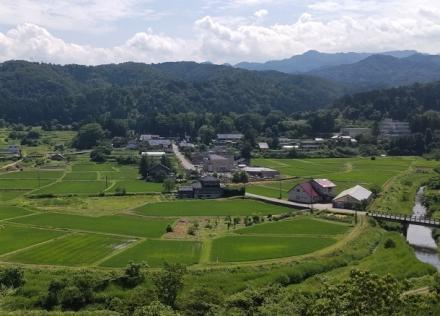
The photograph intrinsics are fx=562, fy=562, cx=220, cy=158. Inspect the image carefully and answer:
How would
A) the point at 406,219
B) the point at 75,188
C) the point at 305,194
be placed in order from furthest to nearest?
the point at 75,188, the point at 305,194, the point at 406,219

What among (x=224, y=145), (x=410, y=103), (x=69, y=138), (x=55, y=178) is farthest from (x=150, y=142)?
(x=410, y=103)

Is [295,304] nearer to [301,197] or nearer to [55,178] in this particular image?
[301,197]

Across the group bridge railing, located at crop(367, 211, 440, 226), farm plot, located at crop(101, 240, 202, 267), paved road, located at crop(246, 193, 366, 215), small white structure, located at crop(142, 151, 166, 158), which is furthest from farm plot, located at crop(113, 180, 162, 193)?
bridge railing, located at crop(367, 211, 440, 226)

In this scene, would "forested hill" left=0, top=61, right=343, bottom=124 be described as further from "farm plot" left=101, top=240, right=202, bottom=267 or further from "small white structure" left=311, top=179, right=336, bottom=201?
"farm plot" left=101, top=240, right=202, bottom=267

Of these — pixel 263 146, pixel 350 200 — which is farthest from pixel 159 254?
pixel 263 146

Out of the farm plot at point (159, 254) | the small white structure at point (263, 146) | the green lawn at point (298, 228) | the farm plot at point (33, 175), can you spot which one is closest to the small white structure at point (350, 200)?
the green lawn at point (298, 228)

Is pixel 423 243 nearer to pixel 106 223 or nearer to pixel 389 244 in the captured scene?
pixel 389 244

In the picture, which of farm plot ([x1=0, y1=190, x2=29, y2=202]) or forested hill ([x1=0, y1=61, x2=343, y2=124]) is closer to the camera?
farm plot ([x1=0, y1=190, x2=29, y2=202])
